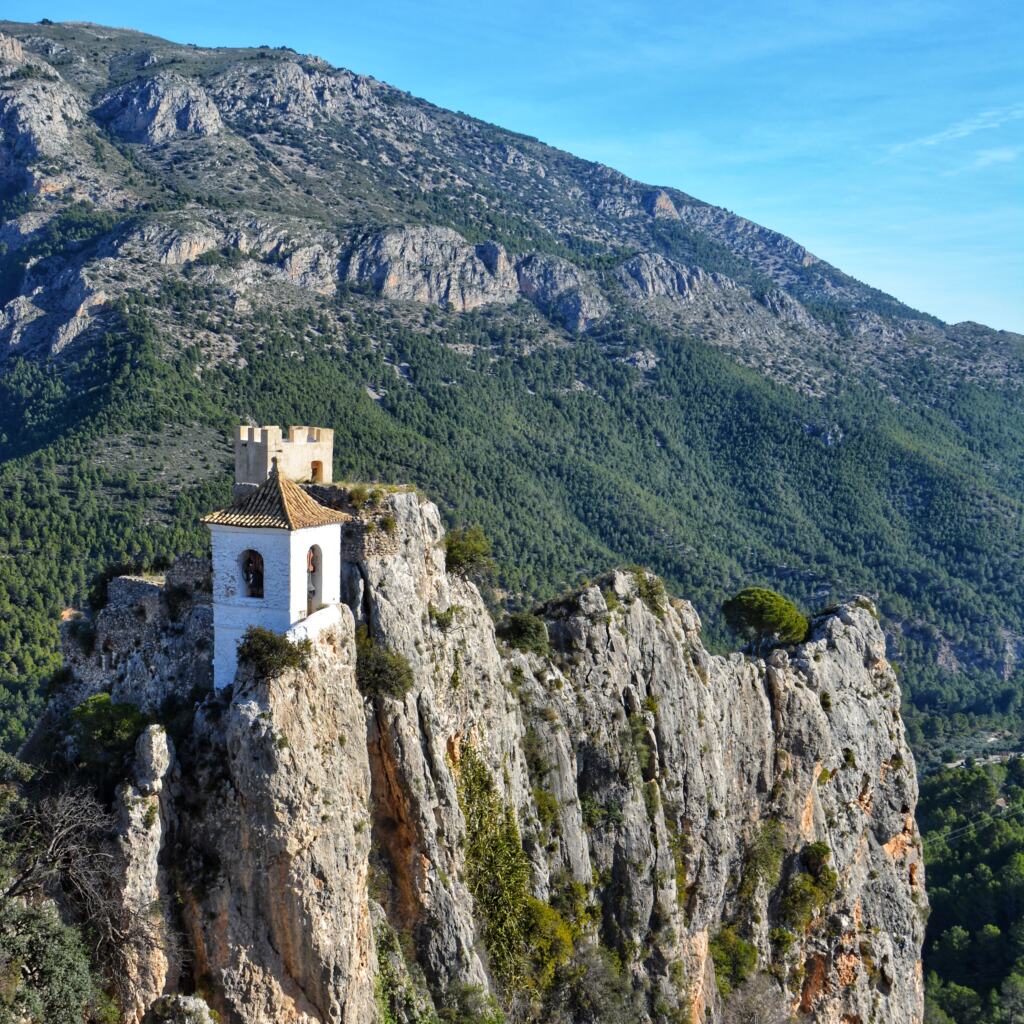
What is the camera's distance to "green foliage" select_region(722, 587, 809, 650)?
56.7 meters

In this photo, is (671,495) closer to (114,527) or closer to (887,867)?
(114,527)

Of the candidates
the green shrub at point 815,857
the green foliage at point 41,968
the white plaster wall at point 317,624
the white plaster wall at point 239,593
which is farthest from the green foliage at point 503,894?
the green shrub at point 815,857

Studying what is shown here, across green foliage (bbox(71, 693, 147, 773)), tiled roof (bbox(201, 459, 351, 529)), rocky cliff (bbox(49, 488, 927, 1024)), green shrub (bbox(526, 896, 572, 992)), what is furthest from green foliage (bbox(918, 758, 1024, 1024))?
green foliage (bbox(71, 693, 147, 773))

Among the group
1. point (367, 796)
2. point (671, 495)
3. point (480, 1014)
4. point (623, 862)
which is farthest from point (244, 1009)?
point (671, 495)

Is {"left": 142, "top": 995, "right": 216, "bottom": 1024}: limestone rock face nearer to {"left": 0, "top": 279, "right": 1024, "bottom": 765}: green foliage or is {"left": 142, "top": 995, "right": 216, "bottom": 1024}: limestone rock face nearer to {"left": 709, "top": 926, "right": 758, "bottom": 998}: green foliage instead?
{"left": 709, "top": 926, "right": 758, "bottom": 998}: green foliage

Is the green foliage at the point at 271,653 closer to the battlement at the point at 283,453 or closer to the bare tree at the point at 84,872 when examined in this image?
the bare tree at the point at 84,872

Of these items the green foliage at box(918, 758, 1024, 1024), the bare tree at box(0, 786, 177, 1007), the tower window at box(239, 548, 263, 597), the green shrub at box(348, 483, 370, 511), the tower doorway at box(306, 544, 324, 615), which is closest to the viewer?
the bare tree at box(0, 786, 177, 1007)

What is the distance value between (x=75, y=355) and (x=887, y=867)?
118168mm

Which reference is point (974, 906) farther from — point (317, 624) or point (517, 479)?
point (517, 479)

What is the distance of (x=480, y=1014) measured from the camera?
28953 millimetres

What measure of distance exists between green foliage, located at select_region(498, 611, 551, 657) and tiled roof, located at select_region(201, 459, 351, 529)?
14.9 meters

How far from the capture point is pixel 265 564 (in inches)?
998

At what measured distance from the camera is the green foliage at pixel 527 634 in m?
39.9

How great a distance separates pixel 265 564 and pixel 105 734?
5.57m
